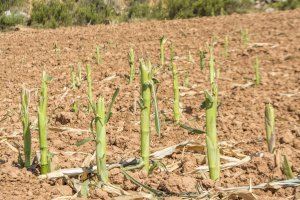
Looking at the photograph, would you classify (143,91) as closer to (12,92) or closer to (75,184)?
(75,184)

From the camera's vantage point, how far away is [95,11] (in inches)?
633

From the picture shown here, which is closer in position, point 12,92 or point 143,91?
point 143,91

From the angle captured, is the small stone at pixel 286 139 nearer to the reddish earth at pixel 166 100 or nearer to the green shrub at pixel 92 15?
the reddish earth at pixel 166 100

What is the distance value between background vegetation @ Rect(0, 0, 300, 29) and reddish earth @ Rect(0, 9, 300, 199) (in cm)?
551

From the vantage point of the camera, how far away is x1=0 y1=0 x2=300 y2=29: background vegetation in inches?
591

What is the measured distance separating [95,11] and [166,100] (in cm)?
1254

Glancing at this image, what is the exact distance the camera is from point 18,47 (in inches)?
332

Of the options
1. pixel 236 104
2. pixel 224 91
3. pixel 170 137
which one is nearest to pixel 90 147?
pixel 170 137

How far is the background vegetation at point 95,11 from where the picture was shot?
49.2 feet

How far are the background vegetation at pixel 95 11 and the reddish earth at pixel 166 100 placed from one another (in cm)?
551

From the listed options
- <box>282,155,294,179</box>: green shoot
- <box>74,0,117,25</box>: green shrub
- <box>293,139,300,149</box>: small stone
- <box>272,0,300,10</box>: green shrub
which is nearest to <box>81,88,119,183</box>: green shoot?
<box>282,155,294,179</box>: green shoot

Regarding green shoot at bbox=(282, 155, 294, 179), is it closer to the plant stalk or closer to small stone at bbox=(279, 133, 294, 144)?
the plant stalk

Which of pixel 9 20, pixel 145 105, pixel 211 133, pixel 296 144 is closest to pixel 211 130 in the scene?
pixel 211 133

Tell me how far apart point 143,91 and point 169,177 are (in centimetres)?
37
